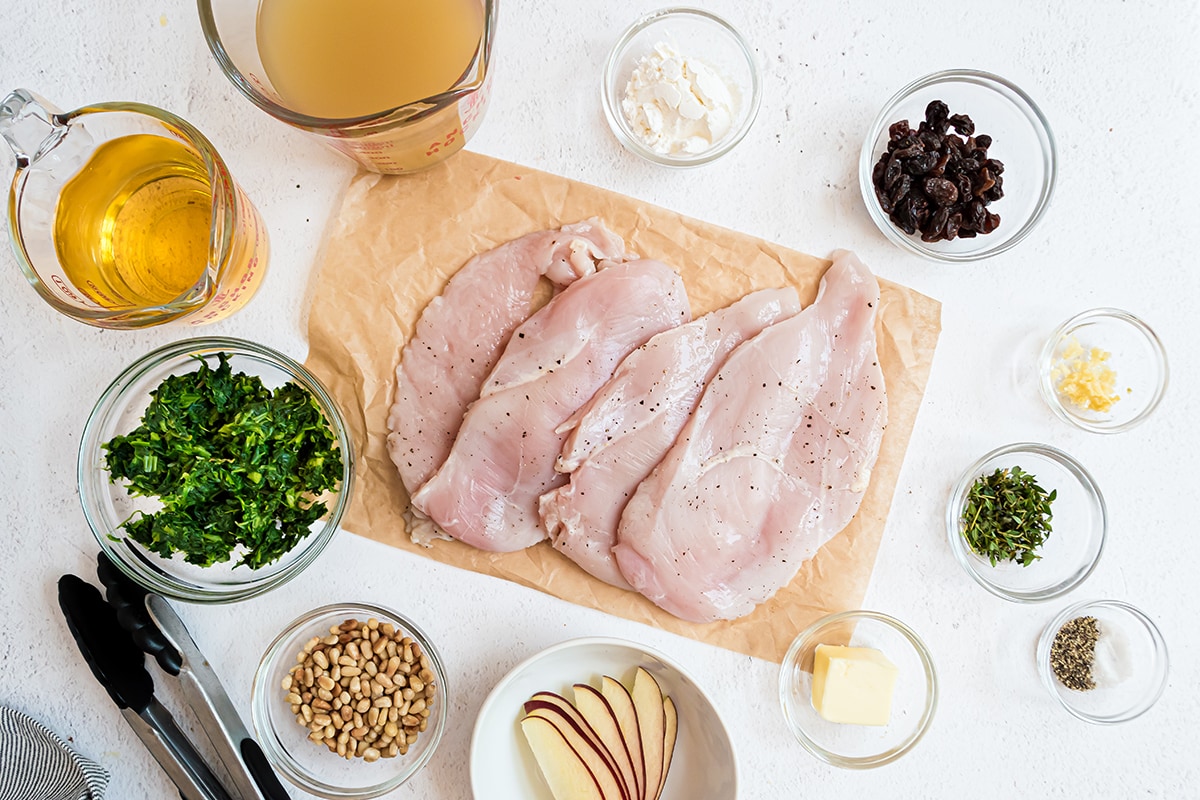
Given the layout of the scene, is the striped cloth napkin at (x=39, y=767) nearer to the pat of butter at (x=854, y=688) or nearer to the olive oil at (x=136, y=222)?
the olive oil at (x=136, y=222)

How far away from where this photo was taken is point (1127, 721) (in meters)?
1.87

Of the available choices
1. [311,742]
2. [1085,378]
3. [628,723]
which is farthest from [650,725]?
[1085,378]

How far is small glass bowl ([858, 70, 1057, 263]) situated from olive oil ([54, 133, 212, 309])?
139cm

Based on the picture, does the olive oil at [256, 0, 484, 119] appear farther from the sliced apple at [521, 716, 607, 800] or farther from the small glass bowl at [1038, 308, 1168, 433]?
the small glass bowl at [1038, 308, 1168, 433]

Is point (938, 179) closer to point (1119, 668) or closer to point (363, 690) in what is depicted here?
point (1119, 668)

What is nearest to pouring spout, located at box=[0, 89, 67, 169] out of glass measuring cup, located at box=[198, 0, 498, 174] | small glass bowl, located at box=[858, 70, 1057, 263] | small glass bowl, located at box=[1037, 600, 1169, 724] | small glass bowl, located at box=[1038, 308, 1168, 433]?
glass measuring cup, located at box=[198, 0, 498, 174]

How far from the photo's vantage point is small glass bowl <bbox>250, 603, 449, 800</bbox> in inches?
67.1

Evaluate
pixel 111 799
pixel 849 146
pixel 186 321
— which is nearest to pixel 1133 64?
pixel 849 146

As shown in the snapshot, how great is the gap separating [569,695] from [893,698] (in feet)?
2.40

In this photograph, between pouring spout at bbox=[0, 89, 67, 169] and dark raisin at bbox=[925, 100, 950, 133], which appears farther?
dark raisin at bbox=[925, 100, 950, 133]

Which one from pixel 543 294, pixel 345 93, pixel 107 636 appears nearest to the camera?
pixel 345 93

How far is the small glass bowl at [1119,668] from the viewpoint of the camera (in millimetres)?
1859

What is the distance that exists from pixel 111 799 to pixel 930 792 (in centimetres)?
181

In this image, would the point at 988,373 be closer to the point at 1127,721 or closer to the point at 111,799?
the point at 1127,721
